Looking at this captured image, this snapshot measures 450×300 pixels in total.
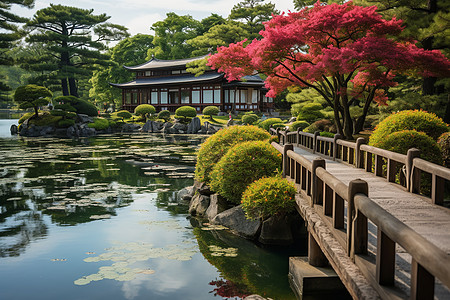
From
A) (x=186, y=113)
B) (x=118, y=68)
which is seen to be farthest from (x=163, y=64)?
(x=186, y=113)

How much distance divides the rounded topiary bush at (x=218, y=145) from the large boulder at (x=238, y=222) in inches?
64.4

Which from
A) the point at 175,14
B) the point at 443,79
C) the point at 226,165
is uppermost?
the point at 175,14

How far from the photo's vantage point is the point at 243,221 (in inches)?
336

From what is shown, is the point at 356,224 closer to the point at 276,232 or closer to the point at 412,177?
the point at 412,177

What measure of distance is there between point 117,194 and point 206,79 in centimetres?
3339

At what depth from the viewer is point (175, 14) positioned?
6019 centimetres

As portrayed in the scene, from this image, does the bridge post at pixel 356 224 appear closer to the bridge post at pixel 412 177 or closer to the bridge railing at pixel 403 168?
the bridge railing at pixel 403 168

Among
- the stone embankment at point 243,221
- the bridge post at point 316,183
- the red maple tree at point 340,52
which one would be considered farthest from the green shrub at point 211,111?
the bridge post at point 316,183

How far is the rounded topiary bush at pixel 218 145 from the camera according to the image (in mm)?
10555

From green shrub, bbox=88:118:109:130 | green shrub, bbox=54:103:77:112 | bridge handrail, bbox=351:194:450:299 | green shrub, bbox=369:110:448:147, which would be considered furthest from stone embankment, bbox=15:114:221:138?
bridge handrail, bbox=351:194:450:299

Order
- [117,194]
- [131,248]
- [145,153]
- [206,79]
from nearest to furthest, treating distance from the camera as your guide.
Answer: [131,248] → [117,194] → [145,153] → [206,79]

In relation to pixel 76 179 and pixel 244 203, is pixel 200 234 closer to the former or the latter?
pixel 244 203

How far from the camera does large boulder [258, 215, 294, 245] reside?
26.1ft

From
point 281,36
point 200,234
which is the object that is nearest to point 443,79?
point 281,36
